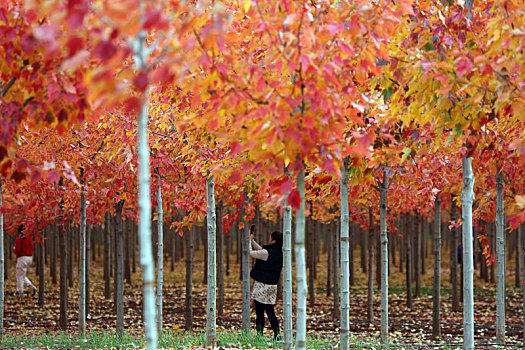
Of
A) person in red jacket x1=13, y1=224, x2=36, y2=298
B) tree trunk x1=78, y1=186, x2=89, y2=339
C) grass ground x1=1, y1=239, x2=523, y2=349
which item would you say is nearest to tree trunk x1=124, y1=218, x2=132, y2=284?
grass ground x1=1, y1=239, x2=523, y2=349

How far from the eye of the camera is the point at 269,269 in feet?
28.4

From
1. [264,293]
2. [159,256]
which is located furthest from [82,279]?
[264,293]

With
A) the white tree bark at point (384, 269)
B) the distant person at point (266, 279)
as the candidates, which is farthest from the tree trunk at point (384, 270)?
the distant person at point (266, 279)

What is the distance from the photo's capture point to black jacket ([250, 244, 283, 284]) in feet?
28.3

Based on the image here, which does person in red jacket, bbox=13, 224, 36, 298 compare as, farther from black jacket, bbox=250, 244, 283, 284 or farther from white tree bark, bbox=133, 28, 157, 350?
white tree bark, bbox=133, 28, 157, 350

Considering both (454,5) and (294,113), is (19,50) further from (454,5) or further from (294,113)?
(454,5)

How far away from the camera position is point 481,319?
40.9 ft

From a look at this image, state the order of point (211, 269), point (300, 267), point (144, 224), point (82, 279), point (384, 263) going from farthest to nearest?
point (82, 279) → point (384, 263) → point (211, 269) → point (300, 267) → point (144, 224)

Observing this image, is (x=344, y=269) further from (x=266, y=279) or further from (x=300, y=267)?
(x=266, y=279)

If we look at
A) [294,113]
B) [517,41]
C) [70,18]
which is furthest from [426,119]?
[70,18]

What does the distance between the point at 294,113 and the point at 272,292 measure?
5.68m

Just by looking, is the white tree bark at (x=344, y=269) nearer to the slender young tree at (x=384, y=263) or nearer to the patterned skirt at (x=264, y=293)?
the slender young tree at (x=384, y=263)

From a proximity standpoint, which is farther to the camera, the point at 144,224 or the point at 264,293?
the point at 264,293

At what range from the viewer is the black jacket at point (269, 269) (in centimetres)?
862
